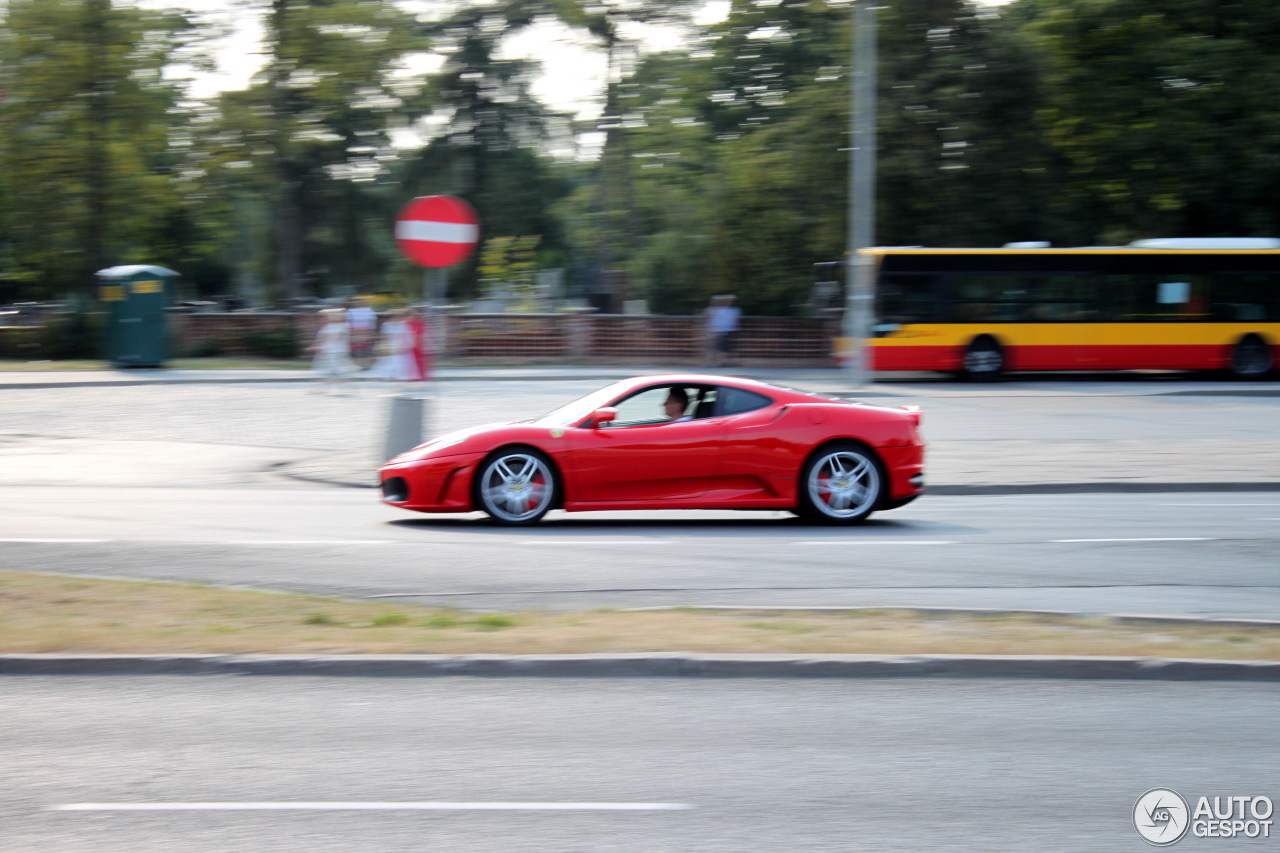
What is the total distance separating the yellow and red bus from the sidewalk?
70 cm

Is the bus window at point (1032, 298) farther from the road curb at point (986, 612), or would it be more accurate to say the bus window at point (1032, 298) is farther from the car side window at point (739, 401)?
the road curb at point (986, 612)

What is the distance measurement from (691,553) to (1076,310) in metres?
21.9

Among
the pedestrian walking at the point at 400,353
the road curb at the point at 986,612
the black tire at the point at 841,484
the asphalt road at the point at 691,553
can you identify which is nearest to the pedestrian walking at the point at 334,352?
the pedestrian walking at the point at 400,353

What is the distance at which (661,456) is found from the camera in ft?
34.0

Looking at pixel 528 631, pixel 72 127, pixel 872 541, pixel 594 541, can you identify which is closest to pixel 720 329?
pixel 72 127

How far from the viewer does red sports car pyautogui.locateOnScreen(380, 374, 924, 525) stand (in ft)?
34.0

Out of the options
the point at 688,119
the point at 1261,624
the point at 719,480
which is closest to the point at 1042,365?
the point at 688,119

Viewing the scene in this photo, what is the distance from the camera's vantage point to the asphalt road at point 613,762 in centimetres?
416

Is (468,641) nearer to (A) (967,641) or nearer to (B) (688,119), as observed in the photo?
(A) (967,641)

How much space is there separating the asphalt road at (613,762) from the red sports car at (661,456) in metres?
4.56

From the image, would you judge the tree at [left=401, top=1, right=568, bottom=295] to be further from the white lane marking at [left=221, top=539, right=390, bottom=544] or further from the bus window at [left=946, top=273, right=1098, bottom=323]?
the white lane marking at [left=221, top=539, right=390, bottom=544]

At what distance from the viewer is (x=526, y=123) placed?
5025 cm

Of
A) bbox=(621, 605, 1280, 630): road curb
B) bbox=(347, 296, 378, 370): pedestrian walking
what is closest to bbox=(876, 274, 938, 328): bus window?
bbox=(347, 296, 378, 370): pedestrian walking

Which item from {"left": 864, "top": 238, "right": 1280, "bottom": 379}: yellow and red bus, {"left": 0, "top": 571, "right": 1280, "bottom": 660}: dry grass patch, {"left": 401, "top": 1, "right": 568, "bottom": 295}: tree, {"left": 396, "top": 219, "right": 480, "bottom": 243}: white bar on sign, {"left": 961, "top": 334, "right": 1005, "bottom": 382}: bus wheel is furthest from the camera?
{"left": 401, "top": 1, "right": 568, "bottom": 295}: tree
